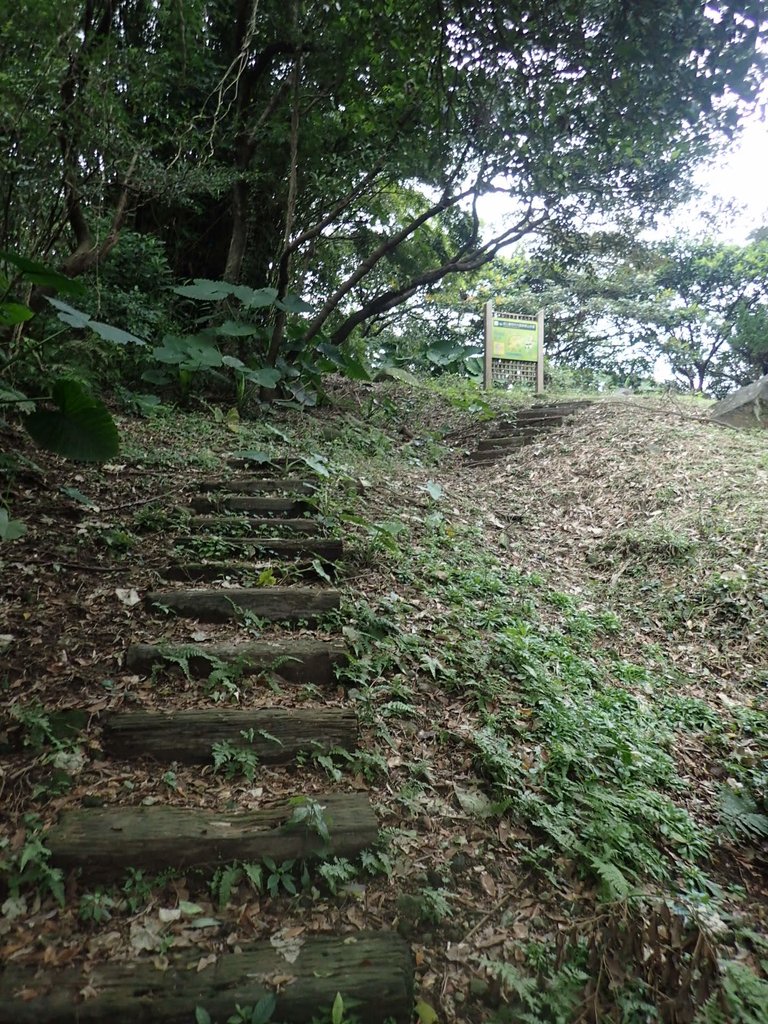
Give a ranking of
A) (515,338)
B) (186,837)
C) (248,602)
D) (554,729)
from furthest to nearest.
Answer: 1. (515,338)
2. (248,602)
3. (554,729)
4. (186,837)

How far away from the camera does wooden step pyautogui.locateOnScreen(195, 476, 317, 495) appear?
5047 millimetres

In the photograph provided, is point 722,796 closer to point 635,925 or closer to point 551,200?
point 635,925

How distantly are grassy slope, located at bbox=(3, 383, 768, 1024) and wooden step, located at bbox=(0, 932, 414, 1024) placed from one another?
0.14 metres

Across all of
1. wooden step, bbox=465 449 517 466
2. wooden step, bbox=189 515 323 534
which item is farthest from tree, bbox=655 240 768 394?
wooden step, bbox=189 515 323 534

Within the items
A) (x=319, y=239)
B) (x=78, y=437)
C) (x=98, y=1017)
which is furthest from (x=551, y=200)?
(x=98, y=1017)

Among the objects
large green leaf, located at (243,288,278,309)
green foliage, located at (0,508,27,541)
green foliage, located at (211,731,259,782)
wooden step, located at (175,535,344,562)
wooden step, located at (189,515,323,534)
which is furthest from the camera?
large green leaf, located at (243,288,278,309)

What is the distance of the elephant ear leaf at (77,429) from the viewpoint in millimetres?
3490

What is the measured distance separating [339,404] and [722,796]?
269 inches

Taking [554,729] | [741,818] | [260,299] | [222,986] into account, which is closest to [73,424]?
[222,986]

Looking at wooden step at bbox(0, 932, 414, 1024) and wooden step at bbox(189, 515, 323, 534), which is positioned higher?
wooden step at bbox(189, 515, 323, 534)

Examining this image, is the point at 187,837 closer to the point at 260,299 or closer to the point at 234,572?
the point at 234,572

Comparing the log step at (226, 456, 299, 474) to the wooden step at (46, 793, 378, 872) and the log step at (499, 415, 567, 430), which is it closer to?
the wooden step at (46, 793, 378, 872)

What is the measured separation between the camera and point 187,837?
2234 millimetres

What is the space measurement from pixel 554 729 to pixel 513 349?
9065mm
